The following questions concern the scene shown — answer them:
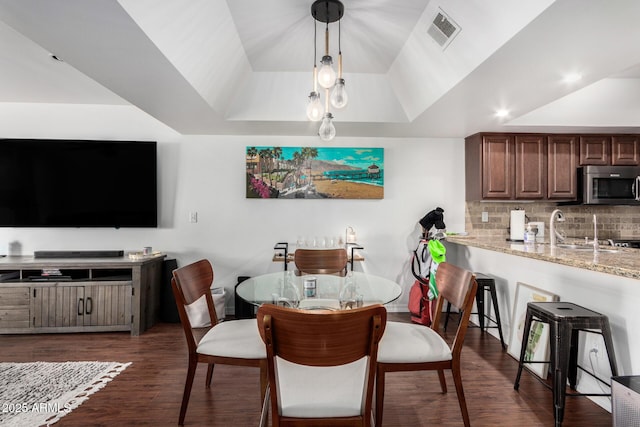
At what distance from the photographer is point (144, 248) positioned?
3.58 meters

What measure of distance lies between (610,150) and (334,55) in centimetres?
350

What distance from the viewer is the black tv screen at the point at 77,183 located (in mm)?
3557

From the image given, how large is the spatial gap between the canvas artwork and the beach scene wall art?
186 cm

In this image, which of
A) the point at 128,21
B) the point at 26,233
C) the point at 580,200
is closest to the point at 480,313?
the point at 580,200

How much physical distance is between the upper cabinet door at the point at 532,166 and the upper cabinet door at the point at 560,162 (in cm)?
7

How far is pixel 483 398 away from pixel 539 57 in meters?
2.28

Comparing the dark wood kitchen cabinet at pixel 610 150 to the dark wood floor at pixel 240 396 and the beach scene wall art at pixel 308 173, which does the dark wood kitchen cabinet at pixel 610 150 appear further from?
the dark wood floor at pixel 240 396

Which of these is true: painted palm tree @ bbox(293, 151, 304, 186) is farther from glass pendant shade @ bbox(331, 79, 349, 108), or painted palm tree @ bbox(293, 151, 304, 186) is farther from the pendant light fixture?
glass pendant shade @ bbox(331, 79, 349, 108)

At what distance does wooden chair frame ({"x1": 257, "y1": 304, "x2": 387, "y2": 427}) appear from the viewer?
107 centimetres

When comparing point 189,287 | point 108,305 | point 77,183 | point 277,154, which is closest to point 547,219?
point 277,154

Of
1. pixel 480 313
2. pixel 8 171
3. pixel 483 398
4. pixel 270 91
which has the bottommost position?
pixel 483 398

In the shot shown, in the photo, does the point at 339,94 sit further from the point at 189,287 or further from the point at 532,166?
the point at 532,166

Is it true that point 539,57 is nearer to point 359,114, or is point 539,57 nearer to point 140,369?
point 359,114

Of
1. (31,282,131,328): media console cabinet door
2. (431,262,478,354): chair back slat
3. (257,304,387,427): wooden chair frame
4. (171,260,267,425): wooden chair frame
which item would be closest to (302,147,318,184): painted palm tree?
(171,260,267,425): wooden chair frame
